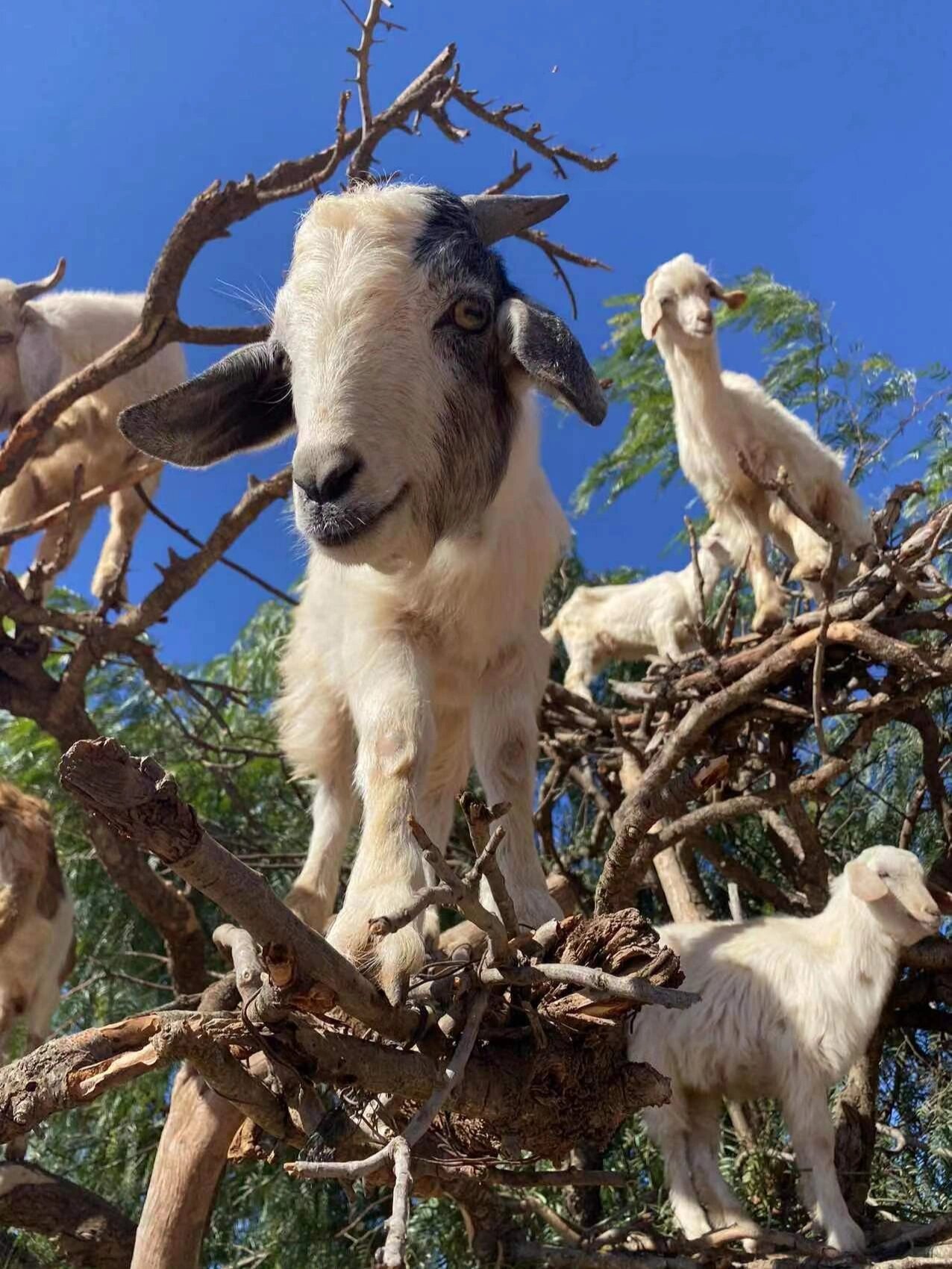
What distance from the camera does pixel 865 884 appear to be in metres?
4.35

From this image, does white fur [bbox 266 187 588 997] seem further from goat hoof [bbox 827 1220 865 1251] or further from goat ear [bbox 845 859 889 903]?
goat hoof [bbox 827 1220 865 1251]

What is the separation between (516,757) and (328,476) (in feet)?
3.45

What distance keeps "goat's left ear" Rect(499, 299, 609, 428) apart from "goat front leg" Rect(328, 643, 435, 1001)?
2.63 ft

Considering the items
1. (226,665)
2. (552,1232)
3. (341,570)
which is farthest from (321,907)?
(226,665)

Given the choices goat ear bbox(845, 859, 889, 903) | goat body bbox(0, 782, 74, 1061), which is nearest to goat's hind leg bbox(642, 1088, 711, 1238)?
goat ear bbox(845, 859, 889, 903)

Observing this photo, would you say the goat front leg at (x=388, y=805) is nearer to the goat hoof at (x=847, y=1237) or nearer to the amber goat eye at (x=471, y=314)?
the amber goat eye at (x=471, y=314)

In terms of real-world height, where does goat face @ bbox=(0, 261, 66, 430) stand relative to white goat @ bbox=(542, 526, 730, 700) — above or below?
above

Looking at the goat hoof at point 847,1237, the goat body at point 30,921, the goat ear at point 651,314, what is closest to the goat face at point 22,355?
the goat body at point 30,921

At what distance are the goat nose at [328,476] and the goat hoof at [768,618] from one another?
10.6 feet

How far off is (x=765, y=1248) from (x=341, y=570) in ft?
8.36

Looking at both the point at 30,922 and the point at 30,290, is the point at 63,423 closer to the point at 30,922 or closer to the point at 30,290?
the point at 30,290

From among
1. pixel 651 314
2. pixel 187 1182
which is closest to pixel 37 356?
pixel 651 314

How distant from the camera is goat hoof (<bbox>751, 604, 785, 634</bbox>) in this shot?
5414 millimetres

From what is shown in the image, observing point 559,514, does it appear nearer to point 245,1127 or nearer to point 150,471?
point 245,1127
